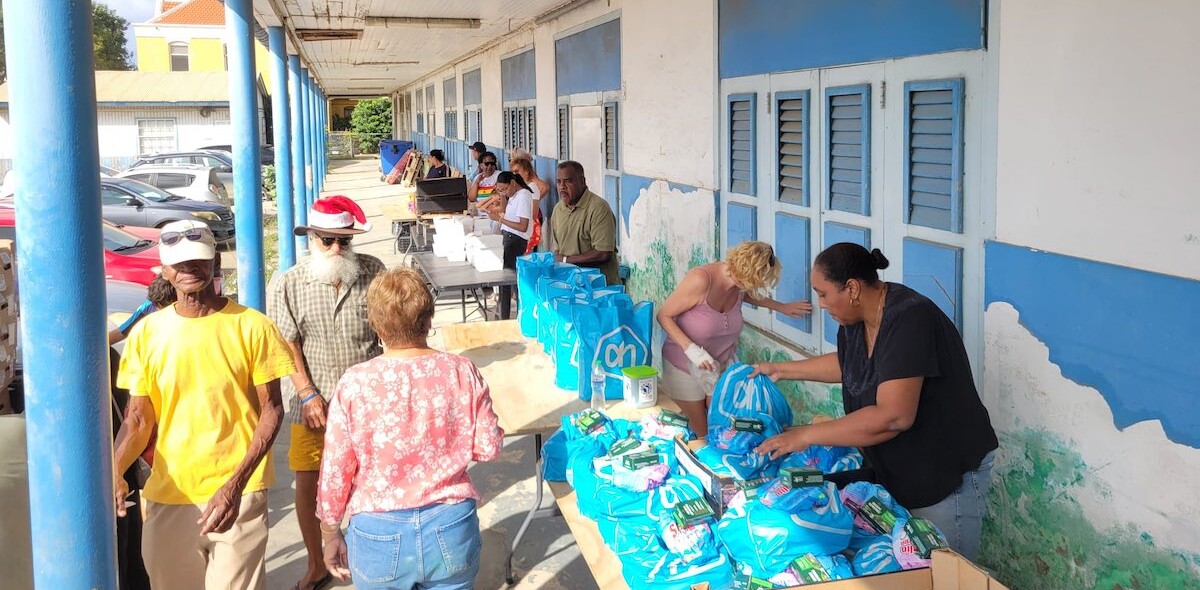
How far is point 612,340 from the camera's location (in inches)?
173

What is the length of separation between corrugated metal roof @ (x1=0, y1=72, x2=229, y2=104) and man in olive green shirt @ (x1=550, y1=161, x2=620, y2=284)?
2901 centimetres

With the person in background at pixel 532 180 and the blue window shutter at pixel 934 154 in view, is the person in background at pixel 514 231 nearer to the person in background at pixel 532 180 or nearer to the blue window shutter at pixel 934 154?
the person in background at pixel 532 180

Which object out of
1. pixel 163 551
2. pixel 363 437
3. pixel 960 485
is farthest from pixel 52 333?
pixel 960 485

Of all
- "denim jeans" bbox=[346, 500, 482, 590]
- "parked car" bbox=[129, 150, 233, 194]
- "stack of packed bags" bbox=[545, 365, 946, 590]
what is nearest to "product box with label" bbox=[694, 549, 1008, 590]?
"stack of packed bags" bbox=[545, 365, 946, 590]

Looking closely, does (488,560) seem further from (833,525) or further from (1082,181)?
(1082,181)

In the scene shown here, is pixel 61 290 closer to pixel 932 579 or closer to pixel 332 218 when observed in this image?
pixel 332 218

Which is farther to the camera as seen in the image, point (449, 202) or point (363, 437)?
point (449, 202)

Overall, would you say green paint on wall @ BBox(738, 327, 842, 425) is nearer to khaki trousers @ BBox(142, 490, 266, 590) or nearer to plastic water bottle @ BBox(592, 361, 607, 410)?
plastic water bottle @ BBox(592, 361, 607, 410)

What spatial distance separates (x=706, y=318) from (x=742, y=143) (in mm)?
2354

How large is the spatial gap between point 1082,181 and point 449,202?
10897mm

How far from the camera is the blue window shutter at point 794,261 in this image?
19.3ft

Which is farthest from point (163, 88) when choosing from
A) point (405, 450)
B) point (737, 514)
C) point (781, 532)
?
point (781, 532)

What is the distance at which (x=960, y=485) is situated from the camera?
3.30m

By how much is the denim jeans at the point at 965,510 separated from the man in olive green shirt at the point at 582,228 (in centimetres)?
396
